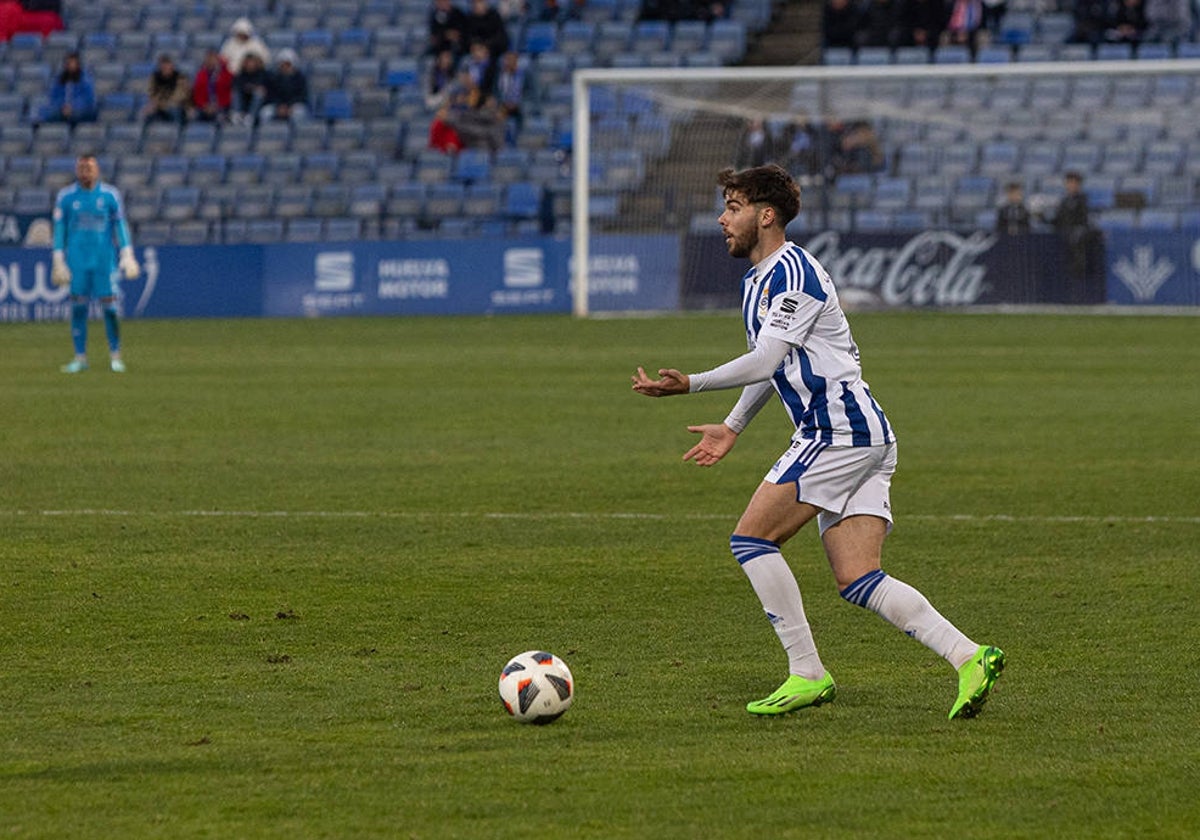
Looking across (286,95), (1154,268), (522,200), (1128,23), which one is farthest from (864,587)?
(1128,23)

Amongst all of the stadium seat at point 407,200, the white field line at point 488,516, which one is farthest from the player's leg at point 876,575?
the stadium seat at point 407,200

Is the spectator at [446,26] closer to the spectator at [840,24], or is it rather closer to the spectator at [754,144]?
the spectator at [754,144]

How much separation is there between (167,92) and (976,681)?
28.7 m

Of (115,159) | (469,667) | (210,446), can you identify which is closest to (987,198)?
(115,159)

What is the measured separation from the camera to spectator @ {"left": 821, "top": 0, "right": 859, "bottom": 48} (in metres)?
32.4

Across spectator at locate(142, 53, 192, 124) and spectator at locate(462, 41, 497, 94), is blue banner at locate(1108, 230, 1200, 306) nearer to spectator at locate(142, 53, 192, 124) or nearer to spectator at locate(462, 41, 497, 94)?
spectator at locate(462, 41, 497, 94)

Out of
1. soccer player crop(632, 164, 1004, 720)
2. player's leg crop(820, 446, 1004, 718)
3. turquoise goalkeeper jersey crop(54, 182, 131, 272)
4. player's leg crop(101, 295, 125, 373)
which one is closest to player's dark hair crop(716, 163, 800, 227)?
soccer player crop(632, 164, 1004, 720)

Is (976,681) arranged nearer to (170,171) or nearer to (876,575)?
(876,575)

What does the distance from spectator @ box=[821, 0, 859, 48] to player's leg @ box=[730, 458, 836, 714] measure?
27.6 m

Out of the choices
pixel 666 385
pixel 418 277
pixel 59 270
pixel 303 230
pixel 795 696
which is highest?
pixel 666 385

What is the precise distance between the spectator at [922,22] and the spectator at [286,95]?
1006 centimetres

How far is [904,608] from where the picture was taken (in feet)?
19.0

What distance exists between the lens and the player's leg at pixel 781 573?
5816 millimetres

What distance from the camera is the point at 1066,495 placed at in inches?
426
